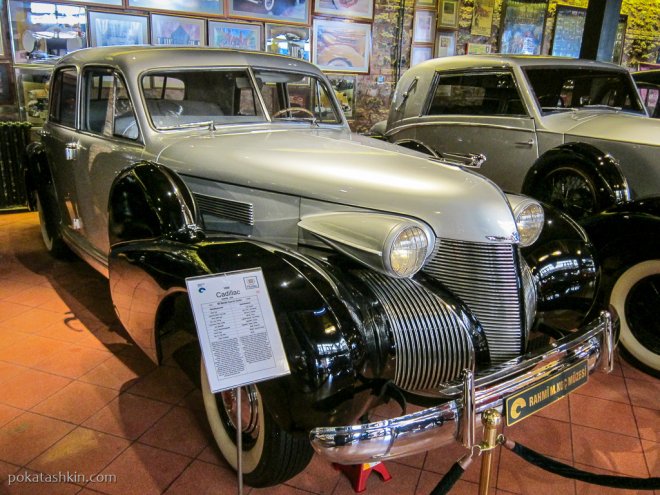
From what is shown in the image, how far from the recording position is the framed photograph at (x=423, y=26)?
8383mm

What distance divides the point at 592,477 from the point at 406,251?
3.17 feet

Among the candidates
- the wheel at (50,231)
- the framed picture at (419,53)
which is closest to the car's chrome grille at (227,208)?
the wheel at (50,231)

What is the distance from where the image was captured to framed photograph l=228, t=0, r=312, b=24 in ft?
23.1

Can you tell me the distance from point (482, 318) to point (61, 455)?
1.84 meters

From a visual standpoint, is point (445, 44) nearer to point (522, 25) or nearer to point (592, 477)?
point (522, 25)

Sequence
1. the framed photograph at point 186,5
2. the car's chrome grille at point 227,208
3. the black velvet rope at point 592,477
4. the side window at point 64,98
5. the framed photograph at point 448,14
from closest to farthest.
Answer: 1. the black velvet rope at point 592,477
2. the car's chrome grille at point 227,208
3. the side window at point 64,98
4. the framed photograph at point 186,5
5. the framed photograph at point 448,14

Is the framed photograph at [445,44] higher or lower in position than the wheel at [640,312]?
higher

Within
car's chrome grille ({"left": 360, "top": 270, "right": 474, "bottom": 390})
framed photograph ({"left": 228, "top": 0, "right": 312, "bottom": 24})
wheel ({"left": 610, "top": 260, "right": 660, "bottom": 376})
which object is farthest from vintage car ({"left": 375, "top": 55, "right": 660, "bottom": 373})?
framed photograph ({"left": 228, "top": 0, "right": 312, "bottom": 24})

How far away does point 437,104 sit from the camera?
5512 millimetres

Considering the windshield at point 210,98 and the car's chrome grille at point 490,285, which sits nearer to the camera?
the car's chrome grille at point 490,285

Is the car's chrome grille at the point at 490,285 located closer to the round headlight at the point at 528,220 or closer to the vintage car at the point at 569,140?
the round headlight at the point at 528,220

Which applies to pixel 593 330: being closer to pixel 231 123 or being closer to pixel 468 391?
pixel 468 391

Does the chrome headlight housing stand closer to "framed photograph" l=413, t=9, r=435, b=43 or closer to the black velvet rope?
the black velvet rope

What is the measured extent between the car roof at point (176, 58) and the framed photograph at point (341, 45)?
14.7 ft
